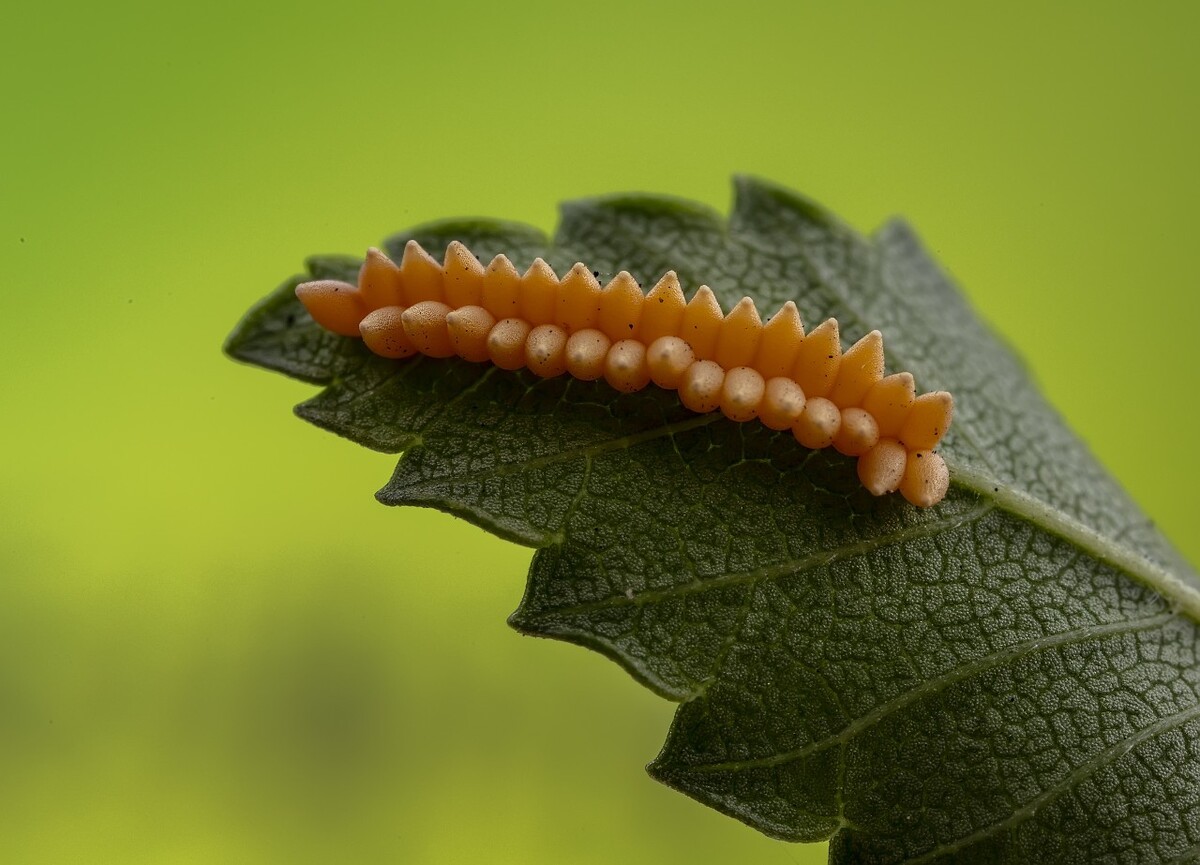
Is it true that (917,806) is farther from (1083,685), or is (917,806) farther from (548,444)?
(548,444)

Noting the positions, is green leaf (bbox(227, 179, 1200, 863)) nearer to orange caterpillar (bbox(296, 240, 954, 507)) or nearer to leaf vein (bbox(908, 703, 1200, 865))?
leaf vein (bbox(908, 703, 1200, 865))

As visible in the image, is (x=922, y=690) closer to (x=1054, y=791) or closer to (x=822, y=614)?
(x=822, y=614)

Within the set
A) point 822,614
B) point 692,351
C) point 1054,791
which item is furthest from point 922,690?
point 692,351

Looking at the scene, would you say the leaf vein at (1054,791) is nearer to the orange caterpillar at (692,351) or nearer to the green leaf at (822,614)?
the green leaf at (822,614)

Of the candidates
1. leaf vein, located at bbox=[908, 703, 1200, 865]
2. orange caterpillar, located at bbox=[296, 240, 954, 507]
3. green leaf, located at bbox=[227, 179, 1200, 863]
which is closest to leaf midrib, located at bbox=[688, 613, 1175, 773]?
green leaf, located at bbox=[227, 179, 1200, 863]

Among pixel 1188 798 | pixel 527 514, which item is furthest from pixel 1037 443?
pixel 527 514
